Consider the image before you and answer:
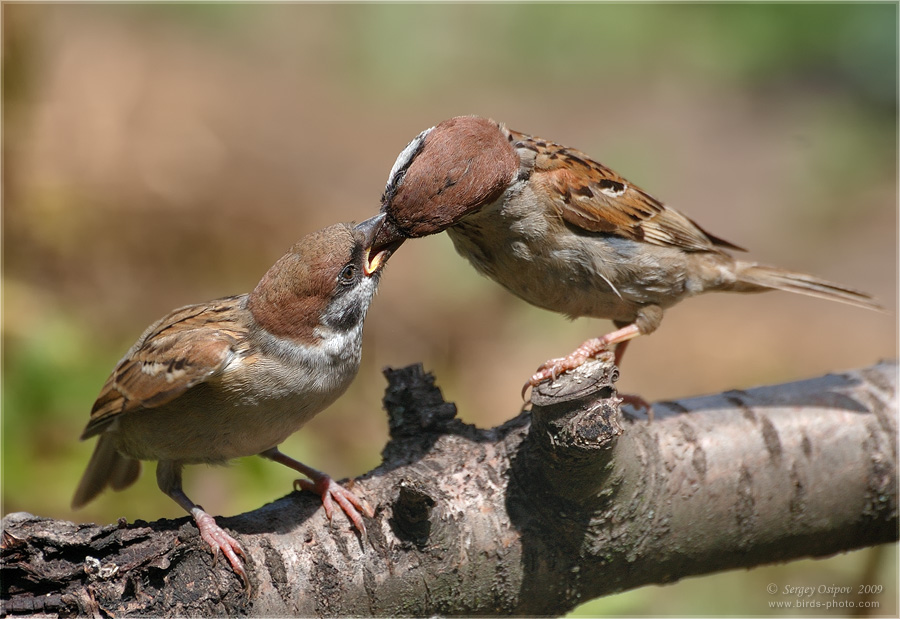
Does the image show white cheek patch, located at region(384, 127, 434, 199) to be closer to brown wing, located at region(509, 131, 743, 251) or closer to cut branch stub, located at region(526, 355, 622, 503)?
brown wing, located at region(509, 131, 743, 251)

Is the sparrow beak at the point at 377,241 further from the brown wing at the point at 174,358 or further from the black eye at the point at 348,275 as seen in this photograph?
the brown wing at the point at 174,358

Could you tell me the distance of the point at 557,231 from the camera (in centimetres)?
373

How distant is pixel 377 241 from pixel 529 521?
1.15 metres

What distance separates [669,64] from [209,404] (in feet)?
30.1

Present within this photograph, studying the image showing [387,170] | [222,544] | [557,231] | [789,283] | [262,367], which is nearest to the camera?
[222,544]

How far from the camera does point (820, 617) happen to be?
13.9 ft

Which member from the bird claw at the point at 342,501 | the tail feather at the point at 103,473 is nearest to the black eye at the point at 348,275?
the bird claw at the point at 342,501

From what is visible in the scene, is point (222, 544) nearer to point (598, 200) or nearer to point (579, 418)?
point (579, 418)

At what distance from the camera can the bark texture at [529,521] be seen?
101 inches

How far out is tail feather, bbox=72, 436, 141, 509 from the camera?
3883 mm

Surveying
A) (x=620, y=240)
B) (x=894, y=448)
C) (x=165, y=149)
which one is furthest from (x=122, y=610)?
(x=165, y=149)

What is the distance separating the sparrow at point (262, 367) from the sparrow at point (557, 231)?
24 centimetres

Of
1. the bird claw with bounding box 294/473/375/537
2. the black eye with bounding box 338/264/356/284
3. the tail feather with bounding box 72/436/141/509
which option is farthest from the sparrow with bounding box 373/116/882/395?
the tail feather with bounding box 72/436/141/509

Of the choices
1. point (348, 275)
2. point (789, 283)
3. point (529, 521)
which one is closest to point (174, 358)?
point (348, 275)
